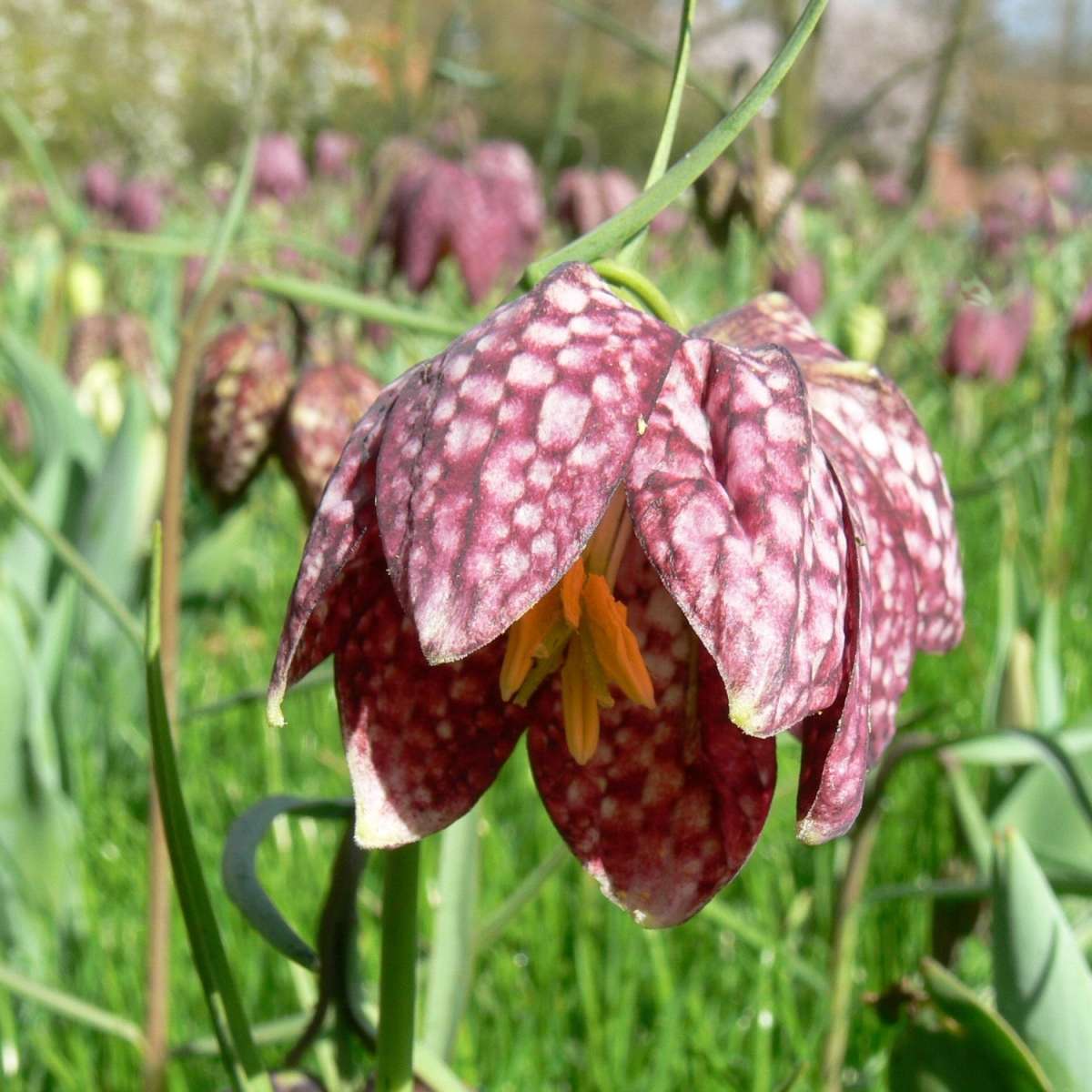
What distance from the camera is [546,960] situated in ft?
3.68

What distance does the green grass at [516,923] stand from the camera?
0.98m

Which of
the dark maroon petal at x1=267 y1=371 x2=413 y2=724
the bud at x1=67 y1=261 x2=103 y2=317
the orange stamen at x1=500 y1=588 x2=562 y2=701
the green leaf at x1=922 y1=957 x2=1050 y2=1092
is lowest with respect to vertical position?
the bud at x1=67 y1=261 x2=103 y2=317

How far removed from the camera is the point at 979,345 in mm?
2426

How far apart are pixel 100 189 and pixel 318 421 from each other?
3.77 metres

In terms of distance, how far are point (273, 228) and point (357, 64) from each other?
572 mm

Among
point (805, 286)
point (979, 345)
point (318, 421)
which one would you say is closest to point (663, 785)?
point (318, 421)

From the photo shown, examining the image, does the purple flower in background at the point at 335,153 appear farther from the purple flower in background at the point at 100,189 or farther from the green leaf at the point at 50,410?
the green leaf at the point at 50,410

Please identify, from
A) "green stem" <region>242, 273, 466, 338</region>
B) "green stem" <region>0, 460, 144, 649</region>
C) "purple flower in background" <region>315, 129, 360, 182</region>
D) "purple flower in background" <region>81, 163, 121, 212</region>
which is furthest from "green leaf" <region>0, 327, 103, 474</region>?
"purple flower in background" <region>315, 129, 360, 182</region>

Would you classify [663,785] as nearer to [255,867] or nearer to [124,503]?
[255,867]

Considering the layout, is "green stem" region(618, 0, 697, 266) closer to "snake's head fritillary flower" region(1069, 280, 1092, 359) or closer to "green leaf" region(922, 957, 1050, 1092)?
"green leaf" region(922, 957, 1050, 1092)

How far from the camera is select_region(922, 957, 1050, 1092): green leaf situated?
0.56 m

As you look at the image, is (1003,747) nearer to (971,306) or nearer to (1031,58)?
(971,306)

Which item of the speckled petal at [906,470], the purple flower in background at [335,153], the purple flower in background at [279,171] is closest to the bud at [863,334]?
the speckled petal at [906,470]

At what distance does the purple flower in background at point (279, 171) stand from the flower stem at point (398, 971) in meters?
4.72
